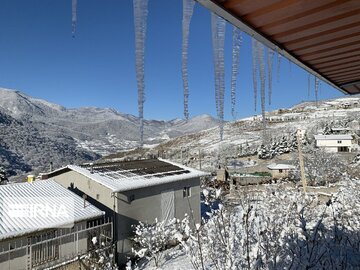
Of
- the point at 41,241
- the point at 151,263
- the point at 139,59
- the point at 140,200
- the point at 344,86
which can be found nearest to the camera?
the point at 139,59

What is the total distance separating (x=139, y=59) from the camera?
111 inches

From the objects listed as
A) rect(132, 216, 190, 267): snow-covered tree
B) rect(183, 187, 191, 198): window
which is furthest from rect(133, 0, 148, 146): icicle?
rect(183, 187, 191, 198): window

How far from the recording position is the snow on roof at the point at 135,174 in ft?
53.4

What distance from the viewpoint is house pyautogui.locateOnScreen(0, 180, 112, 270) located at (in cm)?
1152

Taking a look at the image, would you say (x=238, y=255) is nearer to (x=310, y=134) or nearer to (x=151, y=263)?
(x=151, y=263)

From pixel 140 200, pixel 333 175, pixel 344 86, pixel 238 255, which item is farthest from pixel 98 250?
pixel 333 175

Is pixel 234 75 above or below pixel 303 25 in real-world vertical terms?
below

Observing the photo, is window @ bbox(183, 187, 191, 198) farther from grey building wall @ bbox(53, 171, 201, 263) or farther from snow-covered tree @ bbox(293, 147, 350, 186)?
snow-covered tree @ bbox(293, 147, 350, 186)

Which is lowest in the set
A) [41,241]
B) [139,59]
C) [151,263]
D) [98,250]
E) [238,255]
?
[151,263]

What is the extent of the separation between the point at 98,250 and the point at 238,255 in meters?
9.96

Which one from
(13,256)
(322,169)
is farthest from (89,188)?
Result: (322,169)

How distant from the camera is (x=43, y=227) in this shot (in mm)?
12156

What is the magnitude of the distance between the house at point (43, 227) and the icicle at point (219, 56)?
35.8 feet

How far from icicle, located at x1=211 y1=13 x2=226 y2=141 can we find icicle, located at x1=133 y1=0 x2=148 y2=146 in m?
0.62
